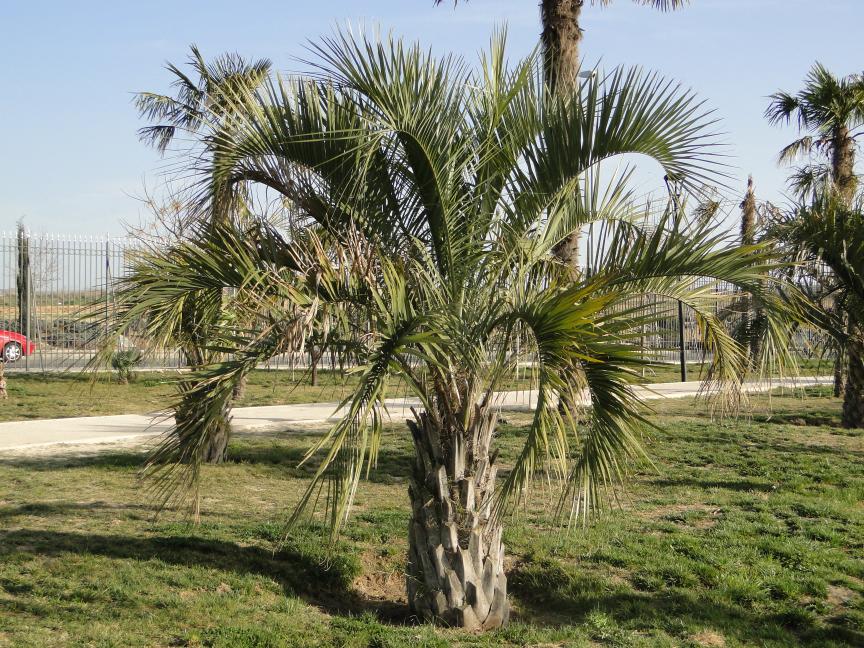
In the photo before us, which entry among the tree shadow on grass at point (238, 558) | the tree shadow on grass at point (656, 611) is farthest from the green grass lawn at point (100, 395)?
the tree shadow on grass at point (656, 611)

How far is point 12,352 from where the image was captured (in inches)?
781

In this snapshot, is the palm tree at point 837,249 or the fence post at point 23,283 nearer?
the palm tree at point 837,249

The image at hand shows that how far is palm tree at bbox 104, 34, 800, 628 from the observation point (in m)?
4.41

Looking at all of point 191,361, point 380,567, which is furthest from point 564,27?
point 380,567

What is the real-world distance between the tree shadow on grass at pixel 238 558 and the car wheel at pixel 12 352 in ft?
47.7

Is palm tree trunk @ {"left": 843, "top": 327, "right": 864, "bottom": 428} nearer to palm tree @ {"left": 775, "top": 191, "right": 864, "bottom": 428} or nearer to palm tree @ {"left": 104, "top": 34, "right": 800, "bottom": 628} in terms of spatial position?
palm tree @ {"left": 775, "top": 191, "right": 864, "bottom": 428}

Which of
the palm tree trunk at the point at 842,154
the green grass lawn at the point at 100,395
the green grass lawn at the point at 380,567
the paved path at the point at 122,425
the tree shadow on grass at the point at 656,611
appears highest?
the palm tree trunk at the point at 842,154

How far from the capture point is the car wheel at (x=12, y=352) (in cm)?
1950

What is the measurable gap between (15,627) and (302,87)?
354 centimetres

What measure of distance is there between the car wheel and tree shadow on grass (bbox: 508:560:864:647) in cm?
1642

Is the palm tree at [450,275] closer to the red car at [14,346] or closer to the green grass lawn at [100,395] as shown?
the green grass lawn at [100,395]

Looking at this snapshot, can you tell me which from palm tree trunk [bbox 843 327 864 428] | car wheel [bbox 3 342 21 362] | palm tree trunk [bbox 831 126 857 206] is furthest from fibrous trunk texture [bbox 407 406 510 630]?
car wheel [bbox 3 342 21 362]

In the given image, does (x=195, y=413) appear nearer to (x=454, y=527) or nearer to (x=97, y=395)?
(x=454, y=527)

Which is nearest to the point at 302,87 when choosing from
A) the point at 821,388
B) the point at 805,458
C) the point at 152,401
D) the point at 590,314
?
the point at 590,314
